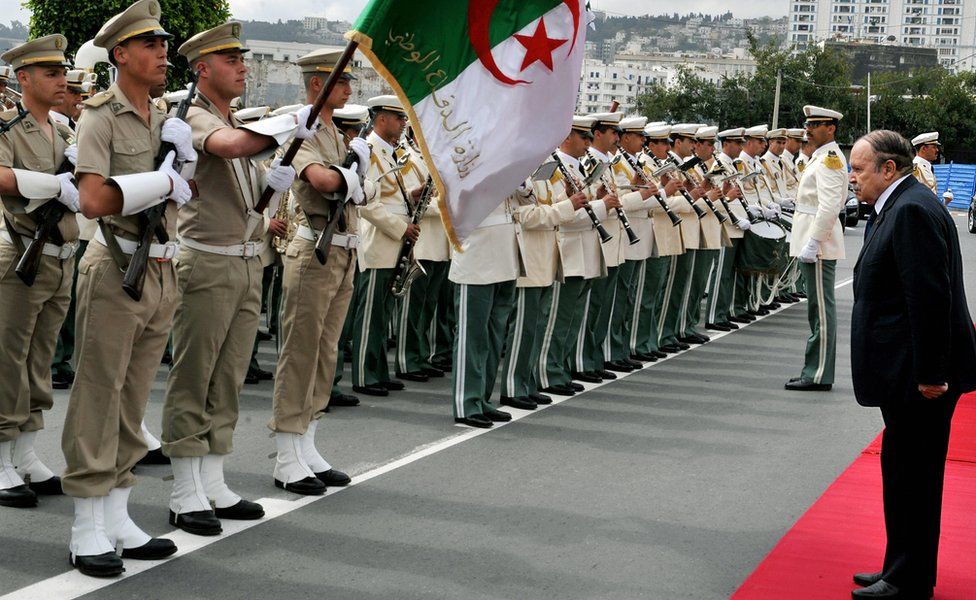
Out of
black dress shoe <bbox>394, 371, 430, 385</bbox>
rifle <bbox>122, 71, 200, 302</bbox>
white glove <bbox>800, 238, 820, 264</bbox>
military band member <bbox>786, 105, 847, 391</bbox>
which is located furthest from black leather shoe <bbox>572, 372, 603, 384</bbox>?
rifle <bbox>122, 71, 200, 302</bbox>

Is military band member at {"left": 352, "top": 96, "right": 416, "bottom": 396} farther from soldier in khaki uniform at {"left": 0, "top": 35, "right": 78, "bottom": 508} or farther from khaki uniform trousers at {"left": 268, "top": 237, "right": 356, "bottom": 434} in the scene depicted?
soldier in khaki uniform at {"left": 0, "top": 35, "right": 78, "bottom": 508}

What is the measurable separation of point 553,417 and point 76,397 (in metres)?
4.19

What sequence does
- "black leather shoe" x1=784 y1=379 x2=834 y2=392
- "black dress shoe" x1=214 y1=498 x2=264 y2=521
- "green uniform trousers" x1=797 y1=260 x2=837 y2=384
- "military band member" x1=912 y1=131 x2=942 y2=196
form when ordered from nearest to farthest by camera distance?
"black dress shoe" x1=214 y1=498 x2=264 y2=521, "green uniform trousers" x1=797 y1=260 x2=837 y2=384, "black leather shoe" x1=784 y1=379 x2=834 y2=392, "military band member" x1=912 y1=131 x2=942 y2=196

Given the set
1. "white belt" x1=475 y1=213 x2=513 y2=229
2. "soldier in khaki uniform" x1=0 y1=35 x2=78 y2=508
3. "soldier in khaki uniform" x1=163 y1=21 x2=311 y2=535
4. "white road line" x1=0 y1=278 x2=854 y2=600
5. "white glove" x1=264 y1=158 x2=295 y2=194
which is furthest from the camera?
"white belt" x1=475 y1=213 x2=513 y2=229

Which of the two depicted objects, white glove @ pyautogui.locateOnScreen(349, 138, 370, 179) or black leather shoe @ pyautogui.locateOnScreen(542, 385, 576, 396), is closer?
white glove @ pyautogui.locateOnScreen(349, 138, 370, 179)

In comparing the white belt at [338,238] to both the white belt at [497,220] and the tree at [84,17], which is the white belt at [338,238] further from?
the tree at [84,17]

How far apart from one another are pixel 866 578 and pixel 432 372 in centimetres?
539

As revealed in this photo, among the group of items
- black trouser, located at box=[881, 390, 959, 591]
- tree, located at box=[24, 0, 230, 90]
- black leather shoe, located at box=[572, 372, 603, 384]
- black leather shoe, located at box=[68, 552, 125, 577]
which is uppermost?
tree, located at box=[24, 0, 230, 90]

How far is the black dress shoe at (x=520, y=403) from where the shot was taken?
29.4 feet

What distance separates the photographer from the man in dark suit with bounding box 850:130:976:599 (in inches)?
197

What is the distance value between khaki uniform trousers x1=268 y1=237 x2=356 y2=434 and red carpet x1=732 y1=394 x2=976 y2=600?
8.09ft

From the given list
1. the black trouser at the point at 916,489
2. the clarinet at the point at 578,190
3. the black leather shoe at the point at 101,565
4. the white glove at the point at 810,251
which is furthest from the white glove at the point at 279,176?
the white glove at the point at 810,251

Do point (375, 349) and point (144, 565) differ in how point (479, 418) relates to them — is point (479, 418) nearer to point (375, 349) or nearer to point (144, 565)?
point (375, 349)

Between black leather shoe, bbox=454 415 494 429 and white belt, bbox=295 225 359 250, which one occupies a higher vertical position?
white belt, bbox=295 225 359 250
